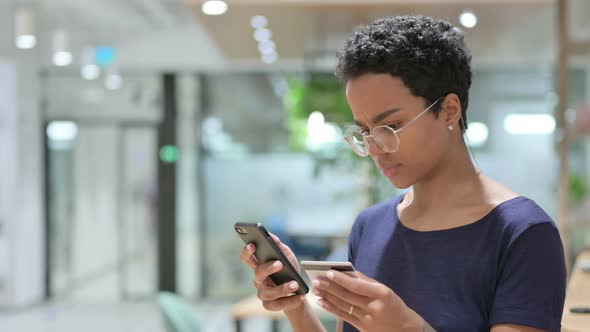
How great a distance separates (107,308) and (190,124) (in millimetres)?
2609

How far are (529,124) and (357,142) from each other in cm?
801

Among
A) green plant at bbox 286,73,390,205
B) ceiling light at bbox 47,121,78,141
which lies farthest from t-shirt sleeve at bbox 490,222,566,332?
ceiling light at bbox 47,121,78,141

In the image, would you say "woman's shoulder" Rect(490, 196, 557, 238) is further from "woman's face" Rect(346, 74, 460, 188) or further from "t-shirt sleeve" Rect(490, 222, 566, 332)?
"woman's face" Rect(346, 74, 460, 188)

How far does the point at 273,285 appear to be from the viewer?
1.38 metres

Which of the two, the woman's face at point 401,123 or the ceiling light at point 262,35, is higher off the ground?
the ceiling light at point 262,35

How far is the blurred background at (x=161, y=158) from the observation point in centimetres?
864

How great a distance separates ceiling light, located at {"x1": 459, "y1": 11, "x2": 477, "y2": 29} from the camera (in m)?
5.09

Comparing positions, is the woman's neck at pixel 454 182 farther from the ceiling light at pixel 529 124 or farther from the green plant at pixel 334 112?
the ceiling light at pixel 529 124

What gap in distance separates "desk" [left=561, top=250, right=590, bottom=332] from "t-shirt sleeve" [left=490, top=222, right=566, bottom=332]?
22 centimetres

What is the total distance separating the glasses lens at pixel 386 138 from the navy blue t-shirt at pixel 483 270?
0.57ft

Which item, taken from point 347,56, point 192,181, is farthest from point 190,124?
point 347,56

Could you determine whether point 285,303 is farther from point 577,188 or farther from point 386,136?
point 577,188

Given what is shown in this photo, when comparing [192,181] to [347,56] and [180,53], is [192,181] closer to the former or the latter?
[180,53]

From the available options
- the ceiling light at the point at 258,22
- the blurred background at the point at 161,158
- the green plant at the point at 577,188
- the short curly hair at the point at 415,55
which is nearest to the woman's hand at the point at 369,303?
the short curly hair at the point at 415,55
